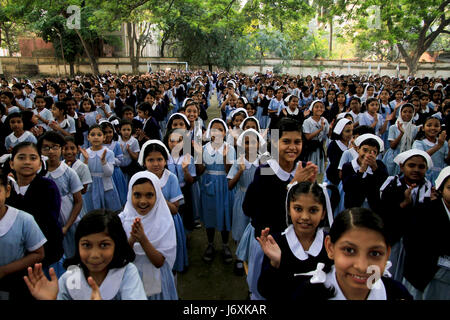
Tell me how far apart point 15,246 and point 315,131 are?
488 cm

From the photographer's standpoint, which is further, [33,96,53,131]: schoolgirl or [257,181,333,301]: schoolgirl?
[33,96,53,131]: schoolgirl

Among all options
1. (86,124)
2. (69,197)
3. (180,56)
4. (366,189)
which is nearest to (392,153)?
(366,189)

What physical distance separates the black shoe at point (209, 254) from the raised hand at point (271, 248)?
2042 millimetres

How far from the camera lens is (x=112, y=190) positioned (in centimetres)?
402

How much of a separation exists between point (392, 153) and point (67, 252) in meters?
5.04

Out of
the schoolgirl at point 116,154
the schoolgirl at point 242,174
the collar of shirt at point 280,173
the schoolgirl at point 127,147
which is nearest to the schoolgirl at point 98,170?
the schoolgirl at point 116,154

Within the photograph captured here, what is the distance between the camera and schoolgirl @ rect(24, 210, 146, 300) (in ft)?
5.13

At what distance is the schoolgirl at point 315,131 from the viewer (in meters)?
5.61

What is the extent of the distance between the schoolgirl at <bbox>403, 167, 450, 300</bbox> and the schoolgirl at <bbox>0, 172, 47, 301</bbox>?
8.57 ft

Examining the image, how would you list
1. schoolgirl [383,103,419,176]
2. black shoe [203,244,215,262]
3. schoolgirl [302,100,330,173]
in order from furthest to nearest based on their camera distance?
schoolgirl [302,100,330,173] → schoolgirl [383,103,419,176] → black shoe [203,244,215,262]

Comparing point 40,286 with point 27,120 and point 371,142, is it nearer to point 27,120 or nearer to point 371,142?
point 371,142

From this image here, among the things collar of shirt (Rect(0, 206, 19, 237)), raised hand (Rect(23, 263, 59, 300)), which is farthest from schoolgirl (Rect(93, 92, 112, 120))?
raised hand (Rect(23, 263, 59, 300))

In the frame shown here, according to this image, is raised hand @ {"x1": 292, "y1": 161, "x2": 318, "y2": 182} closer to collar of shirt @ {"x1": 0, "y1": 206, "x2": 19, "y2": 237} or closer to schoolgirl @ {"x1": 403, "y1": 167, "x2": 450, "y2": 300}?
schoolgirl @ {"x1": 403, "y1": 167, "x2": 450, "y2": 300}
